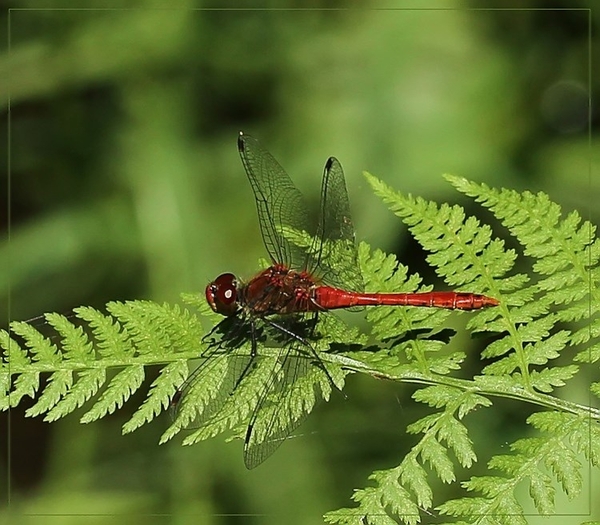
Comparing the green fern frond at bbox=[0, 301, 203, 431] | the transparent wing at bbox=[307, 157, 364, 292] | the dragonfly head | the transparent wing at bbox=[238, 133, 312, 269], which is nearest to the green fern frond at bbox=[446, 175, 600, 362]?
the transparent wing at bbox=[307, 157, 364, 292]

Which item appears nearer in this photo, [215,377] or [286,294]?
[215,377]

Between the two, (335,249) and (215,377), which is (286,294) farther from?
(215,377)

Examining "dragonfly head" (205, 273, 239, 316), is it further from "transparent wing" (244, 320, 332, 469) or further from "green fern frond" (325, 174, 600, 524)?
"green fern frond" (325, 174, 600, 524)

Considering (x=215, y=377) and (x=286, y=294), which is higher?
(x=286, y=294)

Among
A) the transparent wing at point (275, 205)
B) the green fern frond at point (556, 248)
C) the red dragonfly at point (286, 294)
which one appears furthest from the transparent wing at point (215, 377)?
the green fern frond at point (556, 248)

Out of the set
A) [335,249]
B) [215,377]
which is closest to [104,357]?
[215,377]

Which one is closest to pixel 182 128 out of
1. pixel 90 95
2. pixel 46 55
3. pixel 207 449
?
pixel 90 95

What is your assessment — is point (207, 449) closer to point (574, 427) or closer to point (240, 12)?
point (574, 427)
